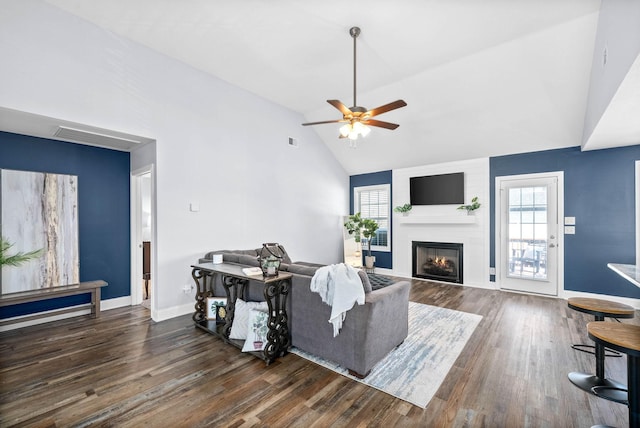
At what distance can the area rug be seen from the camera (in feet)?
7.35

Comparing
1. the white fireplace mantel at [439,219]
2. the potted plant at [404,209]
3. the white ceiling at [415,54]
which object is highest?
the white ceiling at [415,54]

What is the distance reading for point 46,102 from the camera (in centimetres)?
294

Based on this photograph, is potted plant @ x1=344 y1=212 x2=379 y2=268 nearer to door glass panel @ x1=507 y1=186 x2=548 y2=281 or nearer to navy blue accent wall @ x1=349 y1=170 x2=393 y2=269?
navy blue accent wall @ x1=349 y1=170 x2=393 y2=269

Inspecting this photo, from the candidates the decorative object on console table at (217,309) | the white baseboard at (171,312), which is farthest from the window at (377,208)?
A: the white baseboard at (171,312)

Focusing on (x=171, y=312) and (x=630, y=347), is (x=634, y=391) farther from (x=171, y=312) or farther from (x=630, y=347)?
(x=171, y=312)

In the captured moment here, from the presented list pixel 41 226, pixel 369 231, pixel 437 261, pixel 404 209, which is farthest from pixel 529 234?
pixel 41 226

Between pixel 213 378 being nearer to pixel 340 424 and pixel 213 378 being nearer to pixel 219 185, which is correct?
pixel 340 424

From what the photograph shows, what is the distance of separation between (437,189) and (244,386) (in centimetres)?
537

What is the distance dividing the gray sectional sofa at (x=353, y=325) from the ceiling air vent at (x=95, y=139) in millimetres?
2852

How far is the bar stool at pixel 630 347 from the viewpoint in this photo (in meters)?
1.60

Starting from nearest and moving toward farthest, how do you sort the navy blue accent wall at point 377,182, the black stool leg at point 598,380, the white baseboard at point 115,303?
the black stool leg at point 598,380 → the white baseboard at point 115,303 → the navy blue accent wall at point 377,182

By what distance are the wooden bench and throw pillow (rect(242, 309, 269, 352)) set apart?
2.50 m

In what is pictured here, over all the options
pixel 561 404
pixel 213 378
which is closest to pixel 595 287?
pixel 561 404

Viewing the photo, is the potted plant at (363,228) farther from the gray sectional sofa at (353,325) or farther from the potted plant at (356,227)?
the gray sectional sofa at (353,325)
